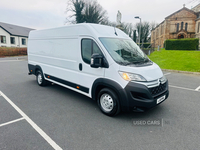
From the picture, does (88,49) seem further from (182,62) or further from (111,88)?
(182,62)

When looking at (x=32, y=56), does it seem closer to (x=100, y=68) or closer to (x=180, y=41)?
(x=100, y=68)

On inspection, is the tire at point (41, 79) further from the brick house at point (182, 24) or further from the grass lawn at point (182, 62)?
the brick house at point (182, 24)

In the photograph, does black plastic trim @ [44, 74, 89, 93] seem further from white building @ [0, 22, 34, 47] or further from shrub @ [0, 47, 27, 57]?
white building @ [0, 22, 34, 47]

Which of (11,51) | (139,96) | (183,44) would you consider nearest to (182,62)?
(183,44)

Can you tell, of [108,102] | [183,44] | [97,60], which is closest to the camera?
[97,60]

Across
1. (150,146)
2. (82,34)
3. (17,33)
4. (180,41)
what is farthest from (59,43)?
(17,33)

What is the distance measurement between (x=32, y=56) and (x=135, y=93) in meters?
5.74

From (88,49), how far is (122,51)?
0.99 meters

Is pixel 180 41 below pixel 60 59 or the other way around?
the other way around

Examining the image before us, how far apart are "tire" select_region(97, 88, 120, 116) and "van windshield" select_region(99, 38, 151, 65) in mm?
854

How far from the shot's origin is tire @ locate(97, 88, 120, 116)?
145 inches

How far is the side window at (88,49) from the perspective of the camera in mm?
4043

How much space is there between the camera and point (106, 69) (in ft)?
12.4

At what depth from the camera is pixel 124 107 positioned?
11.6ft
